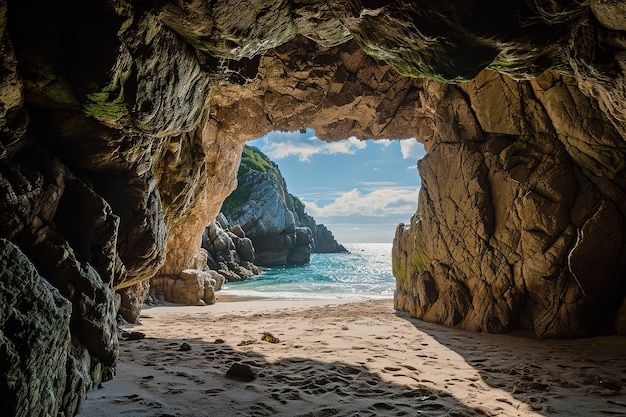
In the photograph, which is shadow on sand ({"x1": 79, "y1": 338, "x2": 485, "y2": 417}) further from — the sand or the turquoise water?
the turquoise water

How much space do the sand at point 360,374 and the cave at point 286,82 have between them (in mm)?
899

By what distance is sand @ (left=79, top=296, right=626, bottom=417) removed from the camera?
4488 mm

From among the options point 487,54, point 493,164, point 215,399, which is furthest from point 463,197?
point 215,399

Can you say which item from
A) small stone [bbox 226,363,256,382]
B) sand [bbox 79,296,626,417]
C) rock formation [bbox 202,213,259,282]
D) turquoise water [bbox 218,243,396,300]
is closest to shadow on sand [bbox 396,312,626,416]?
sand [bbox 79,296,626,417]

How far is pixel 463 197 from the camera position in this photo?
412 inches

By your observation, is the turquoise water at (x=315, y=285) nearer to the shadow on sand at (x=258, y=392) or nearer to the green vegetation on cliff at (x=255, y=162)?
the shadow on sand at (x=258, y=392)

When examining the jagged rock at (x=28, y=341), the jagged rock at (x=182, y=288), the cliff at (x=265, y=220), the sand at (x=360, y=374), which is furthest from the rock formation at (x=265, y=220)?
Result: the jagged rock at (x=28, y=341)

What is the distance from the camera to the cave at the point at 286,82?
13.6 ft

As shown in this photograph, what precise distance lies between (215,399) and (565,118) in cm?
875

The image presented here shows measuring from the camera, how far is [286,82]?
466 inches

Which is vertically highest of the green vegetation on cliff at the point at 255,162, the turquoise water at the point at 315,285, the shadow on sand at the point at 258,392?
the green vegetation on cliff at the point at 255,162

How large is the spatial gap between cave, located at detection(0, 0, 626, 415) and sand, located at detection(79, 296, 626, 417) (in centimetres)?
90

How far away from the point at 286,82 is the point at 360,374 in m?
9.30

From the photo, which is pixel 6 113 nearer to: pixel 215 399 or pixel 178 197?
pixel 215 399
